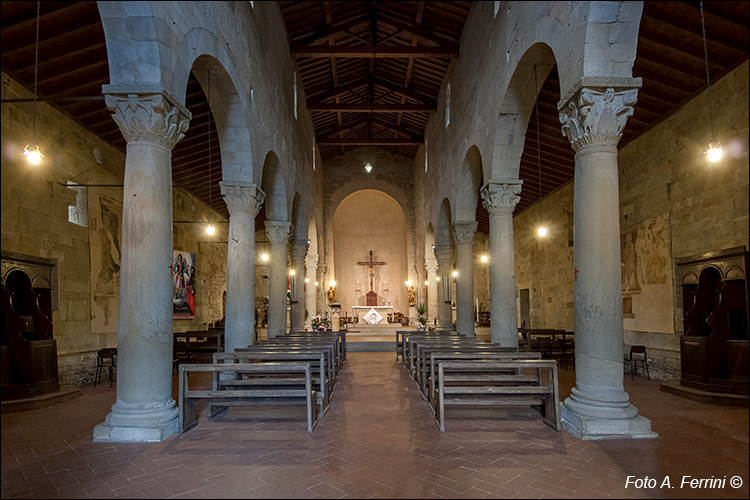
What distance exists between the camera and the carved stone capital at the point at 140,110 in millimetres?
5945

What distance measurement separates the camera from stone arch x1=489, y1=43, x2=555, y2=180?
29.3 ft

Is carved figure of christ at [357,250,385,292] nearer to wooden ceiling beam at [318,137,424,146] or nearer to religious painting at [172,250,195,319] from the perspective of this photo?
wooden ceiling beam at [318,137,424,146]

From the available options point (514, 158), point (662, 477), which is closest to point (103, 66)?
point (514, 158)

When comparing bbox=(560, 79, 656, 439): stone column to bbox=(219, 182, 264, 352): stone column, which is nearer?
bbox=(560, 79, 656, 439): stone column

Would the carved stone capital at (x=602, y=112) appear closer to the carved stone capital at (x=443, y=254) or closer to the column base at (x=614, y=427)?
the column base at (x=614, y=427)

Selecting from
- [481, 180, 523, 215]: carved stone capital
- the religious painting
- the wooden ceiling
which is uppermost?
the wooden ceiling

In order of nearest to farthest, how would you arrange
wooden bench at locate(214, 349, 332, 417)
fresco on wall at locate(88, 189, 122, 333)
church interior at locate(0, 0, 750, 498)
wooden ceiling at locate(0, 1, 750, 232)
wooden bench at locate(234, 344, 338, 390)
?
church interior at locate(0, 0, 750, 498), wooden bench at locate(214, 349, 332, 417), wooden ceiling at locate(0, 1, 750, 232), wooden bench at locate(234, 344, 338, 390), fresco on wall at locate(88, 189, 122, 333)

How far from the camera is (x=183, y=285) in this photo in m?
17.5

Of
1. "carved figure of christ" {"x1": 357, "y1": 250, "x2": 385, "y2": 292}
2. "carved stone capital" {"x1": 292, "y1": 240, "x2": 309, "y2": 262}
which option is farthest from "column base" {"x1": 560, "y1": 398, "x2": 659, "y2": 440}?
"carved figure of christ" {"x1": 357, "y1": 250, "x2": 385, "y2": 292}

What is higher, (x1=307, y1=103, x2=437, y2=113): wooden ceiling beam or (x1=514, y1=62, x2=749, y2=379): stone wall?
(x1=307, y1=103, x2=437, y2=113): wooden ceiling beam

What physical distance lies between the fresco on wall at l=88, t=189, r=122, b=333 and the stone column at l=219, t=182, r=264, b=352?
3729mm

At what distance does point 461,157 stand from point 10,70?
10.6m

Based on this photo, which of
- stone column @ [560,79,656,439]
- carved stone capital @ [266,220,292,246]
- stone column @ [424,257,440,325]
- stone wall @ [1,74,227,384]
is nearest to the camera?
stone column @ [560,79,656,439]

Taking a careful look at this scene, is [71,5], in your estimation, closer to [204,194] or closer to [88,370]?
[88,370]
